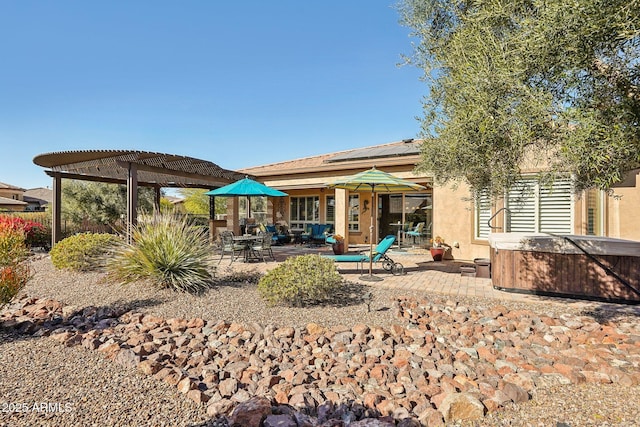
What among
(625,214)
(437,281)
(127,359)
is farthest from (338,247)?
(127,359)

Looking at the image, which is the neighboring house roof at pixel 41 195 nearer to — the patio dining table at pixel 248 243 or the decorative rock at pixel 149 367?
the patio dining table at pixel 248 243

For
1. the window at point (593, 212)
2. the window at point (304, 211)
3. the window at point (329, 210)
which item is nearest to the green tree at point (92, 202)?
the window at point (304, 211)

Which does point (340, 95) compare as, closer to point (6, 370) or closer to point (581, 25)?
point (581, 25)

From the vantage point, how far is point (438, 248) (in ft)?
37.1

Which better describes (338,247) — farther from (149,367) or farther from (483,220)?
(149,367)

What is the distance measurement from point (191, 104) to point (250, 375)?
599 inches

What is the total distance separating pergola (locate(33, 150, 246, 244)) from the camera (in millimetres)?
9906

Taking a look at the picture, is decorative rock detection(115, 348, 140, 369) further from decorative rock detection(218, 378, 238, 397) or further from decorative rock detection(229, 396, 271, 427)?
decorative rock detection(229, 396, 271, 427)

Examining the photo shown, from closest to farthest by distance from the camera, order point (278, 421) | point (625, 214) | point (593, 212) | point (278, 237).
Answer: point (278, 421) < point (625, 214) < point (593, 212) < point (278, 237)

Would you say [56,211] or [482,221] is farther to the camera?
[56,211]

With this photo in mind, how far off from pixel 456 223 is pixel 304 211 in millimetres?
9181

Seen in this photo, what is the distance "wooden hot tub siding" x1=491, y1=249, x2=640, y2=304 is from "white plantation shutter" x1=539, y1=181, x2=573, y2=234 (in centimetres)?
344

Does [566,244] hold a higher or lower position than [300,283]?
higher

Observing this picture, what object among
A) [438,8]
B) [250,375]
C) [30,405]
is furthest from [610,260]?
[30,405]
